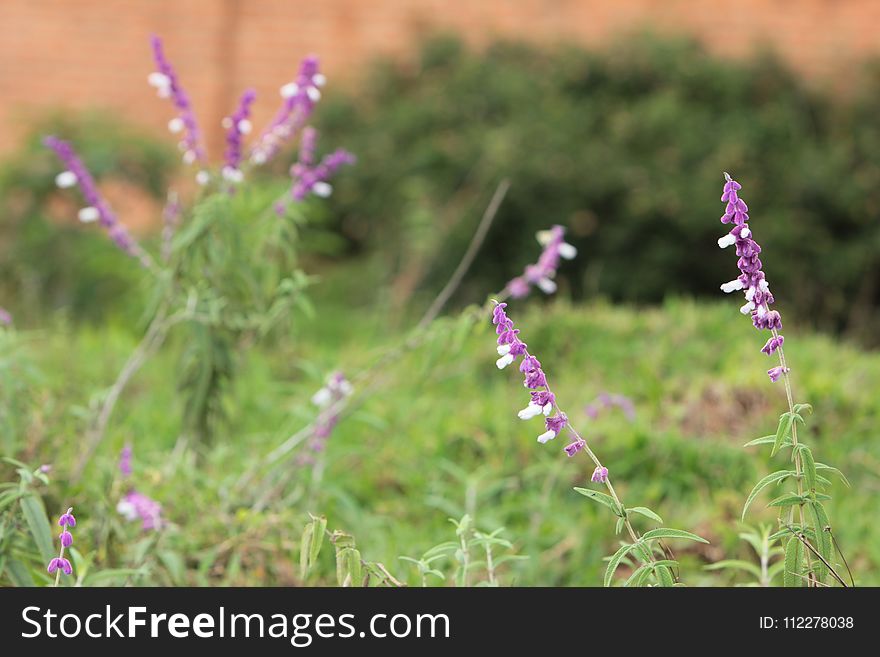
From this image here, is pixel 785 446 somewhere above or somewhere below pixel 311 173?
below

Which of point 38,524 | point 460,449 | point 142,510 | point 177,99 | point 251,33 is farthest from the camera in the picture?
point 251,33

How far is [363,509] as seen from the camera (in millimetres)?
3791

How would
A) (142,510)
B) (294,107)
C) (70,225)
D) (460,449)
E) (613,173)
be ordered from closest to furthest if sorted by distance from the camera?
(142,510) < (294,107) < (460,449) < (70,225) < (613,173)

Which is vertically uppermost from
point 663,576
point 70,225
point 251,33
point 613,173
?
point 251,33

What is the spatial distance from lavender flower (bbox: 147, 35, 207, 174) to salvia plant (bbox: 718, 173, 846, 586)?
170cm

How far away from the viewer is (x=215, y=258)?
122 inches

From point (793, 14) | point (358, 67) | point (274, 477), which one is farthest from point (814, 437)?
point (793, 14)

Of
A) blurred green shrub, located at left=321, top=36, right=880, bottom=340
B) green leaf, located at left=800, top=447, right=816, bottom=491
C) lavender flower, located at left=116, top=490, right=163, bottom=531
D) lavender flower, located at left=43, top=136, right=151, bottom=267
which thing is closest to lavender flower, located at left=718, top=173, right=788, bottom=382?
green leaf, located at left=800, top=447, right=816, bottom=491

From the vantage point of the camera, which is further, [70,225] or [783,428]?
[70,225]

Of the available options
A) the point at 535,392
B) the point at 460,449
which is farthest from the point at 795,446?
the point at 460,449

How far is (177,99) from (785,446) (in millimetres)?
1955

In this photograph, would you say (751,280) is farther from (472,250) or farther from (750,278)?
(472,250)

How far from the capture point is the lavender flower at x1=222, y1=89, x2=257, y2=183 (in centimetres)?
301
